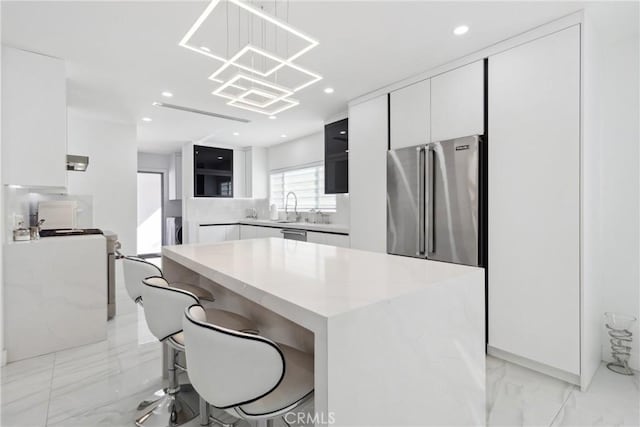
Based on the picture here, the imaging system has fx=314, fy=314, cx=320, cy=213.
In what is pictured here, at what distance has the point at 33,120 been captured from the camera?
266cm

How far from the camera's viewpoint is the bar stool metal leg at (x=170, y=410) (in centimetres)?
173

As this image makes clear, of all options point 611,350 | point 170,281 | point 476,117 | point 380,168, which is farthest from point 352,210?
point 611,350

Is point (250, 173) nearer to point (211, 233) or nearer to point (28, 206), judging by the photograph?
point (211, 233)

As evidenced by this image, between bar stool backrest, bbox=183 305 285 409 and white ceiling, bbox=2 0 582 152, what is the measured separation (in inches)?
78.7

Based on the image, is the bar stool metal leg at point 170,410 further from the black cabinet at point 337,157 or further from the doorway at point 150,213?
the doorway at point 150,213

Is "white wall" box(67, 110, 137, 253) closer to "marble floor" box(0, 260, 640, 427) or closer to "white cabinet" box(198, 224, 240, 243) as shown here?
"white cabinet" box(198, 224, 240, 243)

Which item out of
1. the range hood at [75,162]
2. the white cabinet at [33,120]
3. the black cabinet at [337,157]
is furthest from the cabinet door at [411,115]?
the range hood at [75,162]

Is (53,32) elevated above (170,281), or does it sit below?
above

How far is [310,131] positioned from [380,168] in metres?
2.33

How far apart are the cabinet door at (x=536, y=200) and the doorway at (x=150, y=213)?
7.64 m

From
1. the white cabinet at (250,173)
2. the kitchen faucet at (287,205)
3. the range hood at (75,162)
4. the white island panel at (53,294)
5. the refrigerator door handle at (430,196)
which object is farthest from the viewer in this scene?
the white cabinet at (250,173)

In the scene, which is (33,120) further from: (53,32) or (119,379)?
(119,379)

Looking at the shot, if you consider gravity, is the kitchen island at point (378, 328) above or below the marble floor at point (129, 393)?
above

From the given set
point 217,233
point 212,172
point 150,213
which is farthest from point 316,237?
point 150,213
